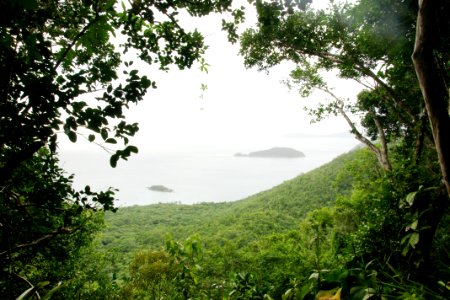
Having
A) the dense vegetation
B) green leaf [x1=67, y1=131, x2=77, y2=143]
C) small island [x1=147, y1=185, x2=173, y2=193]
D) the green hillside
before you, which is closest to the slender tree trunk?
the dense vegetation

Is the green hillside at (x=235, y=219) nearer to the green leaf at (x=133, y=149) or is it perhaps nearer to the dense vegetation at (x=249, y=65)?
the dense vegetation at (x=249, y=65)

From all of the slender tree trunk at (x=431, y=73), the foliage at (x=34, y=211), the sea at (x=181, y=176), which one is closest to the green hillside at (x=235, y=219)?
the sea at (x=181, y=176)

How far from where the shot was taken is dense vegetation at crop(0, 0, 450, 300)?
1273 mm

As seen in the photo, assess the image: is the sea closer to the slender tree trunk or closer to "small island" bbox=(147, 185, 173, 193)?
"small island" bbox=(147, 185, 173, 193)

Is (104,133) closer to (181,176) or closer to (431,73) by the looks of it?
(431,73)

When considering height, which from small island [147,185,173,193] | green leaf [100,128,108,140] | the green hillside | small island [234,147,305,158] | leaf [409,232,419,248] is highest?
small island [234,147,305,158]

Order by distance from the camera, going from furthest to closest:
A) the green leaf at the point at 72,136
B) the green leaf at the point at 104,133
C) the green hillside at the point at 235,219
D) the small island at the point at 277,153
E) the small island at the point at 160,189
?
the small island at the point at 277,153, the small island at the point at 160,189, the green hillside at the point at 235,219, the green leaf at the point at 104,133, the green leaf at the point at 72,136

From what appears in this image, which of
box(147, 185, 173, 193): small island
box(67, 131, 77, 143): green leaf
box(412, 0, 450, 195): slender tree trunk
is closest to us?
box(67, 131, 77, 143): green leaf

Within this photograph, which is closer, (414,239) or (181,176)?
(414,239)

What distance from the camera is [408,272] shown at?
2332 mm

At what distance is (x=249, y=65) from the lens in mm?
6859

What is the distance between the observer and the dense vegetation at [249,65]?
50.1 inches

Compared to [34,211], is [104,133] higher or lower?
higher

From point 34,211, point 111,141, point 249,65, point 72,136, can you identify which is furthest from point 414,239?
point 249,65
